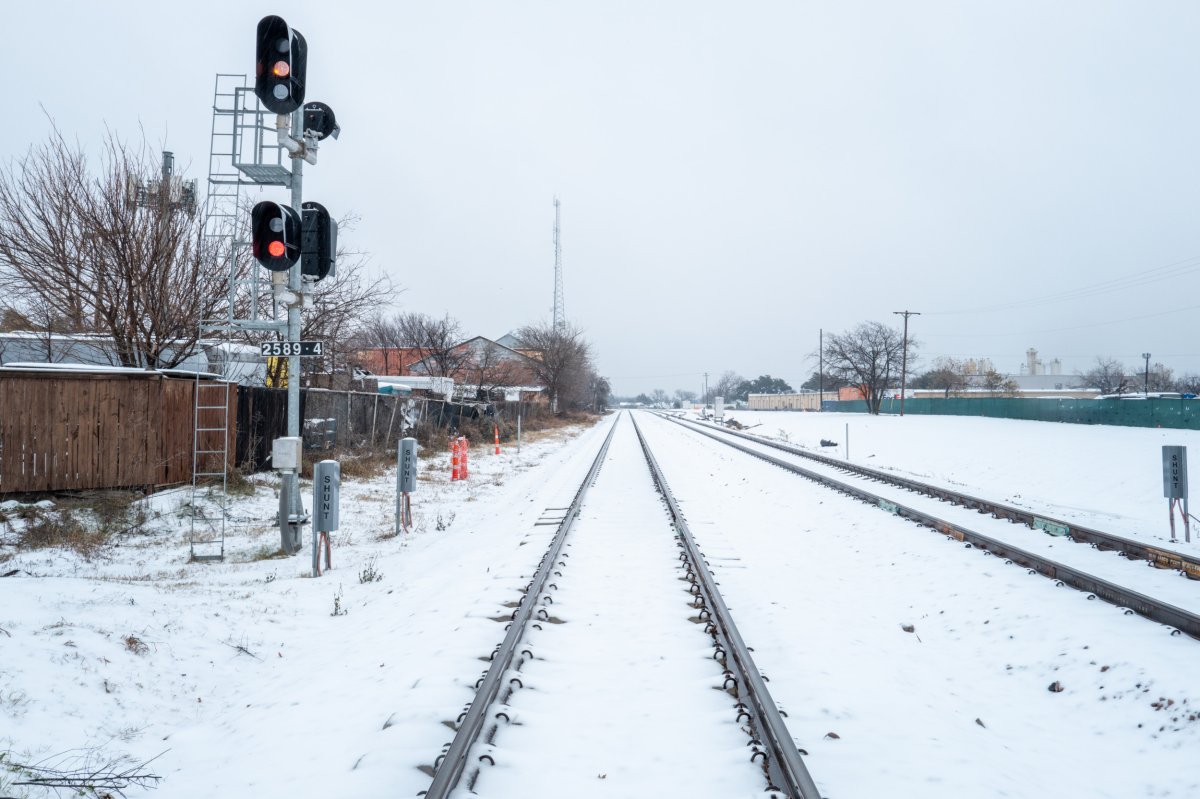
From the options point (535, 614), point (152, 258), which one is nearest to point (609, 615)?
point (535, 614)

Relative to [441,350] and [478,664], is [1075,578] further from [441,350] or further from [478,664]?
[441,350]

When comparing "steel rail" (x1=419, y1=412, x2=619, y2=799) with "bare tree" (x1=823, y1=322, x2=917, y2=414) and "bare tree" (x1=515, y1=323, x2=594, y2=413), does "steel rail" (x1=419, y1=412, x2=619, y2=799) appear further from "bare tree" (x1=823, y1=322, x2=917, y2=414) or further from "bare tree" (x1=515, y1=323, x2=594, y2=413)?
"bare tree" (x1=823, y1=322, x2=917, y2=414)

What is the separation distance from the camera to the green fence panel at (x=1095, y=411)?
3341 centimetres

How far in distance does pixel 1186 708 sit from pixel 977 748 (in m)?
1.52

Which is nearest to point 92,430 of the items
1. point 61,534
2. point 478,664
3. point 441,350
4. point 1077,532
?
point 61,534

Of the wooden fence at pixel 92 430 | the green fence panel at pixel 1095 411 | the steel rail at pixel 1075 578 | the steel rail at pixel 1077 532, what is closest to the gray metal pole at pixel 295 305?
the wooden fence at pixel 92 430

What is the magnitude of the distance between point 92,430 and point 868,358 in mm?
80001

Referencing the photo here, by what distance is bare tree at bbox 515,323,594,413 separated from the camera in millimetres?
66125

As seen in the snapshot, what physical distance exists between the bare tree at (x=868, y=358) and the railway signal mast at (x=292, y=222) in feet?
251

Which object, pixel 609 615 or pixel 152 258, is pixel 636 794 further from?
pixel 152 258

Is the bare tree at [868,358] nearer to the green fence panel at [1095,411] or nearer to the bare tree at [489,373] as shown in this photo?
the green fence panel at [1095,411]

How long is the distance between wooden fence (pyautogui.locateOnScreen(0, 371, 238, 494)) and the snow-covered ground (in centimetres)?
202

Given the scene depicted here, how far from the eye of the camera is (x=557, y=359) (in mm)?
66125

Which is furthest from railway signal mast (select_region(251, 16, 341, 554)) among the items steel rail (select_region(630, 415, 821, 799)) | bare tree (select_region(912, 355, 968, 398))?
bare tree (select_region(912, 355, 968, 398))
